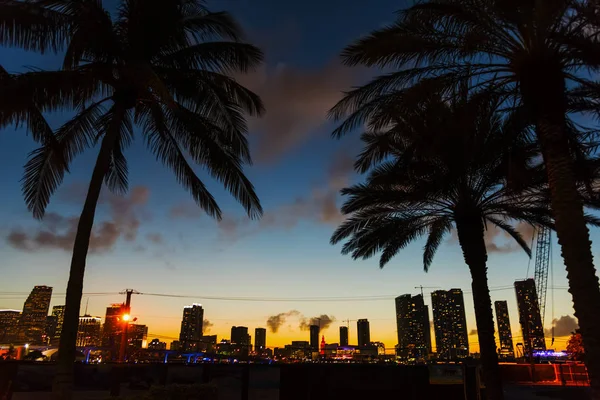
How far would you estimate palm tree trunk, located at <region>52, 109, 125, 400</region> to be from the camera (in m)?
7.20

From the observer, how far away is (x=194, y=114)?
414 inches

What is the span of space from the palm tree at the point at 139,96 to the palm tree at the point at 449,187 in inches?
162

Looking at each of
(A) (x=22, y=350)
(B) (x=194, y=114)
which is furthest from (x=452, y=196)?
(A) (x=22, y=350)

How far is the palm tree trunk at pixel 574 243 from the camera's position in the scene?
6.92 metres

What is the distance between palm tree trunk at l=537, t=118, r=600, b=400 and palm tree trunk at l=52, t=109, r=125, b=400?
848 centimetres

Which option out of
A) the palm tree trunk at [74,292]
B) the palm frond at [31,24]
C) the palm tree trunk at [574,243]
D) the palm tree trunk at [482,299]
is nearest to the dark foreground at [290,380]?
the palm tree trunk at [482,299]

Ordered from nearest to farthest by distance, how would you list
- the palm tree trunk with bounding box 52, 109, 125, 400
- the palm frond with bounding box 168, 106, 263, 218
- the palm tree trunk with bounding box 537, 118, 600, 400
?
1. the palm tree trunk with bounding box 537, 118, 600, 400
2. the palm tree trunk with bounding box 52, 109, 125, 400
3. the palm frond with bounding box 168, 106, 263, 218

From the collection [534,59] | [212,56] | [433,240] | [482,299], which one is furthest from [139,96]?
[433,240]

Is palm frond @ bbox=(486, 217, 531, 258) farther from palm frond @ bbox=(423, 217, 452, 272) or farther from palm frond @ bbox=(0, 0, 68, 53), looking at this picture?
palm frond @ bbox=(0, 0, 68, 53)

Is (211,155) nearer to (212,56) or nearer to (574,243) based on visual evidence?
(212,56)

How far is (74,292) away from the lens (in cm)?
764

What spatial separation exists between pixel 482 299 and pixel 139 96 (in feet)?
38.7

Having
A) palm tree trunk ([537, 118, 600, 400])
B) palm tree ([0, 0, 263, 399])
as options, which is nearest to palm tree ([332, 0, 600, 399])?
palm tree trunk ([537, 118, 600, 400])

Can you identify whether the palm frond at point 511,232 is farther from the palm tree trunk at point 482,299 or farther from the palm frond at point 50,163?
the palm frond at point 50,163
